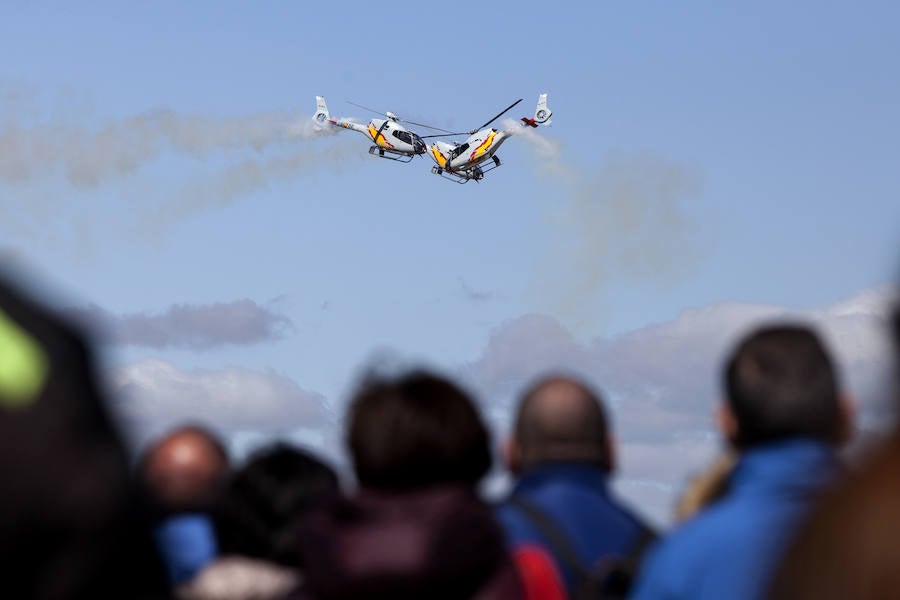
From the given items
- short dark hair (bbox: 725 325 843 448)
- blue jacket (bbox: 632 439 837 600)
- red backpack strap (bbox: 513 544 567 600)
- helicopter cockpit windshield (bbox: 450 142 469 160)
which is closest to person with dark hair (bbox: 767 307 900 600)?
blue jacket (bbox: 632 439 837 600)

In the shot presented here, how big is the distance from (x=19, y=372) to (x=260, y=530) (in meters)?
4.08

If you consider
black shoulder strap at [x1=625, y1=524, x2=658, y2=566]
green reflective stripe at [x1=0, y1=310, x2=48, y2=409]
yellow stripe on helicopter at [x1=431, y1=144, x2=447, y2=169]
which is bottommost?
black shoulder strap at [x1=625, y1=524, x2=658, y2=566]

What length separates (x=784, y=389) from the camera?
534 cm

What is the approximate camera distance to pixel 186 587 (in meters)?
6.48

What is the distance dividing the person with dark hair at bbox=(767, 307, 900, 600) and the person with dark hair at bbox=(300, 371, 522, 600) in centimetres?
320

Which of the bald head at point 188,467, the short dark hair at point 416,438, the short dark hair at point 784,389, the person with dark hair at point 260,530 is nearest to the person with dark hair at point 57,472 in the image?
the short dark hair at point 416,438

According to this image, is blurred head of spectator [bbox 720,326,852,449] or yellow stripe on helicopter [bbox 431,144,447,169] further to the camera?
yellow stripe on helicopter [bbox 431,144,447,169]

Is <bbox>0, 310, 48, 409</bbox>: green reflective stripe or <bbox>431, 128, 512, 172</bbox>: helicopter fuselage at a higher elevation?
<bbox>431, 128, 512, 172</bbox>: helicopter fuselage

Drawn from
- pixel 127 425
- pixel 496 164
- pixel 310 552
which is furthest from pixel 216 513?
pixel 496 164

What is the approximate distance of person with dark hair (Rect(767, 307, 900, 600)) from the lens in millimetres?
1582

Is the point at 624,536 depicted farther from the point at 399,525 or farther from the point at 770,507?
the point at 399,525

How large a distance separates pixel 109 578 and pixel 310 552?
2437 millimetres

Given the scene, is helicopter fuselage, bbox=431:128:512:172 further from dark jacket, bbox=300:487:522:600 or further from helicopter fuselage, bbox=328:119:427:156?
dark jacket, bbox=300:487:522:600

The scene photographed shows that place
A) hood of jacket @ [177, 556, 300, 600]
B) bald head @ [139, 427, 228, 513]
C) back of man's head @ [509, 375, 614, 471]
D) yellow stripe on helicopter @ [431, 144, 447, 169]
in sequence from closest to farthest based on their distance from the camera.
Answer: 1. hood of jacket @ [177, 556, 300, 600]
2. back of man's head @ [509, 375, 614, 471]
3. bald head @ [139, 427, 228, 513]
4. yellow stripe on helicopter @ [431, 144, 447, 169]
